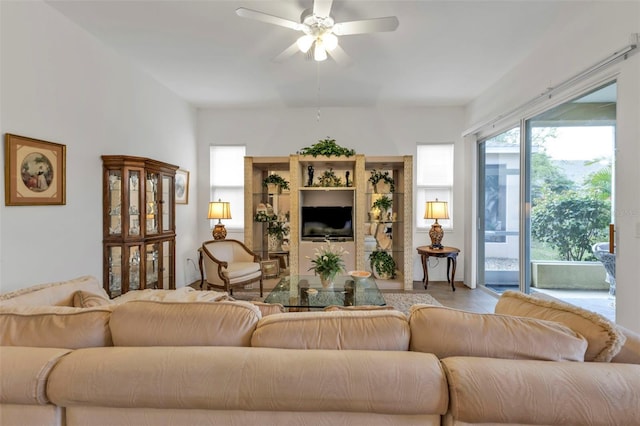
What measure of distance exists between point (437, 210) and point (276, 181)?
2.57 metres

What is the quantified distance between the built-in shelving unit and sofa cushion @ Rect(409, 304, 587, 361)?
3.48 metres

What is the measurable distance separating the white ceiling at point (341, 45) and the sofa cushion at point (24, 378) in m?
2.65

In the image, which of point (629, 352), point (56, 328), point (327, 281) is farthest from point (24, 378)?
point (327, 281)

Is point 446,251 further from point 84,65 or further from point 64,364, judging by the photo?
point 84,65

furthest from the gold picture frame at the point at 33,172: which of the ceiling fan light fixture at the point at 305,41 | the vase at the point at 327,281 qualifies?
the vase at the point at 327,281

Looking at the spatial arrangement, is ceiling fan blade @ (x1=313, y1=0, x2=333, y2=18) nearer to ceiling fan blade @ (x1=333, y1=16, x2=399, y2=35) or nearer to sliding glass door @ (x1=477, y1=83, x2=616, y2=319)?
ceiling fan blade @ (x1=333, y1=16, x2=399, y2=35)

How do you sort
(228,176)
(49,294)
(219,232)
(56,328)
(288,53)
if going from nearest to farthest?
(56,328)
(49,294)
(288,53)
(219,232)
(228,176)

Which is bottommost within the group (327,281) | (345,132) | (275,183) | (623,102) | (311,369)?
(327,281)

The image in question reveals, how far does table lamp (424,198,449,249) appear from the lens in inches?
187

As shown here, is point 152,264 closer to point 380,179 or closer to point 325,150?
point 325,150

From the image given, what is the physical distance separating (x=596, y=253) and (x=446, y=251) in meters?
2.05

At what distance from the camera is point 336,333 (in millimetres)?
1181

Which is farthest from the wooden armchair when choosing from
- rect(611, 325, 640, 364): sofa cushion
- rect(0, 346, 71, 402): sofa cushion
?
rect(611, 325, 640, 364): sofa cushion

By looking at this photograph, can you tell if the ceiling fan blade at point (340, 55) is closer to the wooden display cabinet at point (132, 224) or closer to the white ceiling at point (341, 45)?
the white ceiling at point (341, 45)
